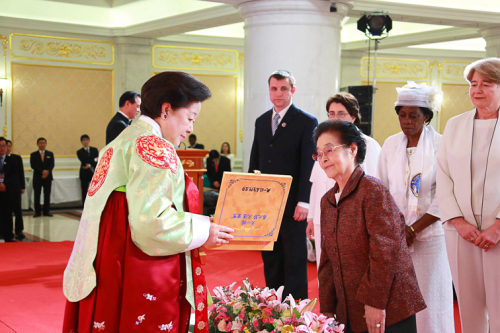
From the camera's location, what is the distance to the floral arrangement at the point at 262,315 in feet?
6.66

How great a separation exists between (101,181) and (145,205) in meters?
0.21

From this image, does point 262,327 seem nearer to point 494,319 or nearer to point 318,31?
point 494,319

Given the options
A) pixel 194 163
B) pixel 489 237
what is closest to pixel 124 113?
pixel 194 163

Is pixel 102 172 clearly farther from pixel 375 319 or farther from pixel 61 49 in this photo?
pixel 61 49

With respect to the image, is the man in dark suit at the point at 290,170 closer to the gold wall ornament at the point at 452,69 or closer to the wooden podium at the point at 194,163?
the wooden podium at the point at 194,163

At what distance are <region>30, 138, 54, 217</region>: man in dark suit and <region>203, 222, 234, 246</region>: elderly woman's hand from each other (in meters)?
8.47

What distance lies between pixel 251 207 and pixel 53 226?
23.5 feet

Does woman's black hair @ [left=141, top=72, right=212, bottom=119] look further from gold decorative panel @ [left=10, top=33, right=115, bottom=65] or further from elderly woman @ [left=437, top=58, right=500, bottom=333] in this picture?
gold decorative panel @ [left=10, top=33, right=115, bottom=65]

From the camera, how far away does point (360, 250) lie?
6.57ft

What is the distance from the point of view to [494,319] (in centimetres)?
250

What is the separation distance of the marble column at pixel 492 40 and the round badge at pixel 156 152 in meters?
8.66

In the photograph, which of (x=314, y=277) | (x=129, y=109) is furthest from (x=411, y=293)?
(x=129, y=109)

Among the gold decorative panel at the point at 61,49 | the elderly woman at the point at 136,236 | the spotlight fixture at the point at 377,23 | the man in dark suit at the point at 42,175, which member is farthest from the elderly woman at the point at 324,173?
the gold decorative panel at the point at 61,49

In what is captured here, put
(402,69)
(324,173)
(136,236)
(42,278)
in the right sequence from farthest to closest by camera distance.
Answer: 1. (402,69)
2. (42,278)
3. (324,173)
4. (136,236)
